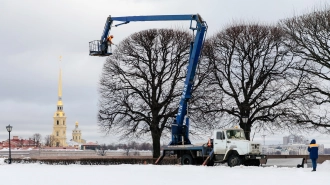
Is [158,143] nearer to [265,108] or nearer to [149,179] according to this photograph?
[265,108]

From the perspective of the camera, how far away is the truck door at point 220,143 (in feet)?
114

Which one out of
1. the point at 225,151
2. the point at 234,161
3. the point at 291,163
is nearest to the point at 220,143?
the point at 225,151

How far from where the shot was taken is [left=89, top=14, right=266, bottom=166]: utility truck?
34281 mm

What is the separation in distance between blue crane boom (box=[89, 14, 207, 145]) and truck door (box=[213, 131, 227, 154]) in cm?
326

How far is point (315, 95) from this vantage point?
144 feet

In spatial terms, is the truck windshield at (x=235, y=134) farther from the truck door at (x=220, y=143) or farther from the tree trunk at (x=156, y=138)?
the tree trunk at (x=156, y=138)

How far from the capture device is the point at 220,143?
115 feet

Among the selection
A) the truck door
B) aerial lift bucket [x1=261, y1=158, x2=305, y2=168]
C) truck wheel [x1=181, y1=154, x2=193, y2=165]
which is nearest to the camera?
aerial lift bucket [x1=261, y1=158, x2=305, y2=168]

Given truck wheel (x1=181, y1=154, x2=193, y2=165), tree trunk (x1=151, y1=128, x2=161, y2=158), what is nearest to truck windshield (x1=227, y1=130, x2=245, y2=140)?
truck wheel (x1=181, y1=154, x2=193, y2=165)

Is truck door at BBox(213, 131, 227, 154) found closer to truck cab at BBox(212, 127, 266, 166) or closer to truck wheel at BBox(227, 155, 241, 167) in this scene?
truck cab at BBox(212, 127, 266, 166)

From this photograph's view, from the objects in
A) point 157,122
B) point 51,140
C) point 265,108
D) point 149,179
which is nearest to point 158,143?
point 157,122

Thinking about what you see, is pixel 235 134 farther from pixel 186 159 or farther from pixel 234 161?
pixel 186 159

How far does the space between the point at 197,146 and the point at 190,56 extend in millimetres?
6072

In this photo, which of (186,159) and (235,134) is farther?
(186,159)
